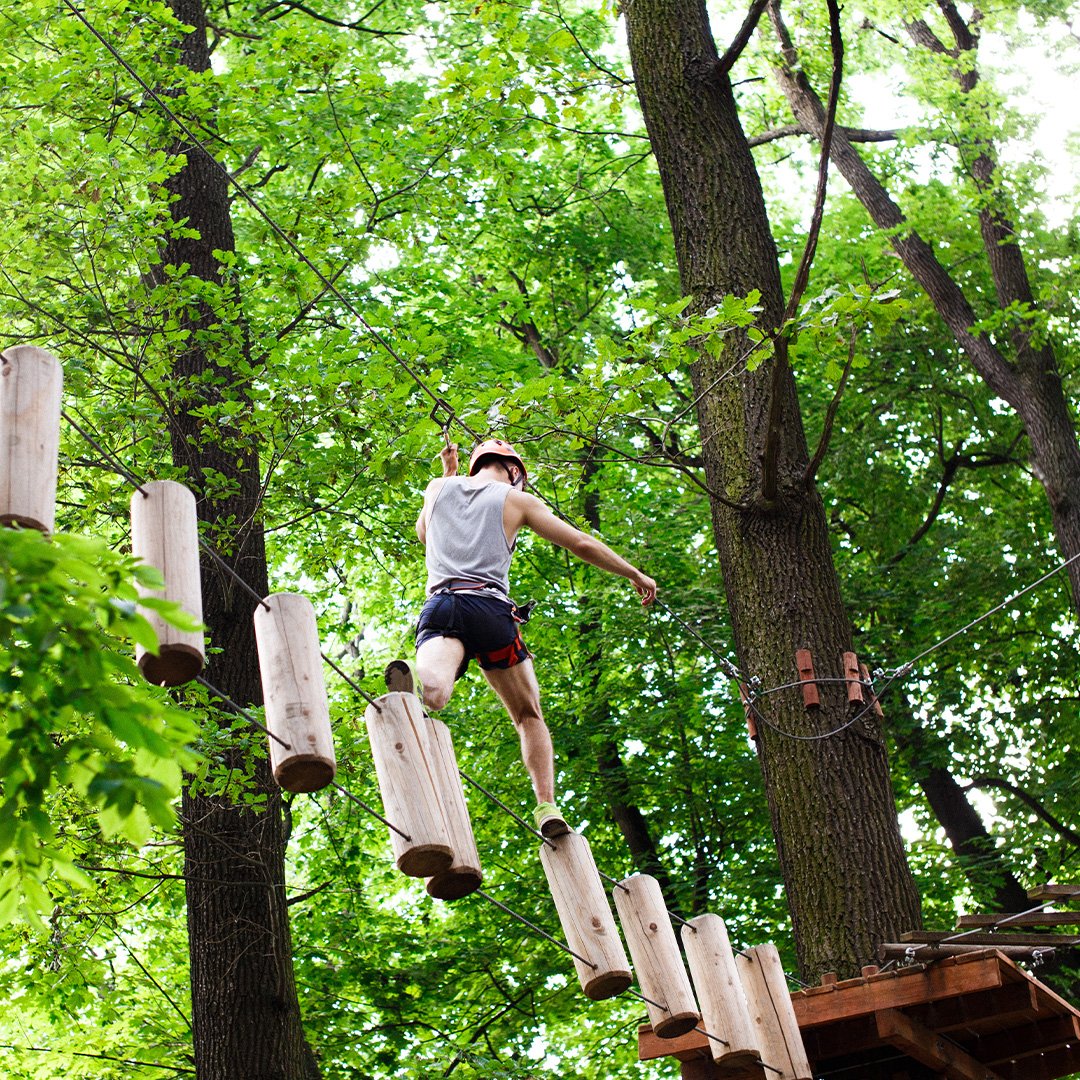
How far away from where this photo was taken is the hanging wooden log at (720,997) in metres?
4.58

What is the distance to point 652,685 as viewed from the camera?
12.7 metres

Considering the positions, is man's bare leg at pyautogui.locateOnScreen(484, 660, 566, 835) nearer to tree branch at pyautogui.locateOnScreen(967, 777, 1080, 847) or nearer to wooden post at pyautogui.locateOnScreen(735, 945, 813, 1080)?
wooden post at pyautogui.locateOnScreen(735, 945, 813, 1080)

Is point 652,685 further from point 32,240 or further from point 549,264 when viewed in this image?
point 32,240

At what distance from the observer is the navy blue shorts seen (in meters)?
4.46

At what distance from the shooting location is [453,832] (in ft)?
11.0

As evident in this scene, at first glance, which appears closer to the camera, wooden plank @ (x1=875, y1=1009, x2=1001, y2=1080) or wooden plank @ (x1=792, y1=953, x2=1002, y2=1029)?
wooden plank @ (x1=792, y1=953, x2=1002, y2=1029)

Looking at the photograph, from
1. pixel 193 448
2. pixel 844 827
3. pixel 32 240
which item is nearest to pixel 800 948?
pixel 844 827

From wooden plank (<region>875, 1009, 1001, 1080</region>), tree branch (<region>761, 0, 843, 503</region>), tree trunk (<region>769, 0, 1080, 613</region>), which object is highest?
tree trunk (<region>769, 0, 1080, 613</region>)

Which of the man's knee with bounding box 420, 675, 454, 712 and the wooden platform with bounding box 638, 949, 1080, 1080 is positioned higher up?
the man's knee with bounding box 420, 675, 454, 712

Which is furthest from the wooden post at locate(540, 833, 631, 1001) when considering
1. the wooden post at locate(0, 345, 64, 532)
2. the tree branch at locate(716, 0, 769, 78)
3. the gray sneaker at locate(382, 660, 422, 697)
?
the tree branch at locate(716, 0, 769, 78)

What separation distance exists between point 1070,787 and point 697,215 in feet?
24.6

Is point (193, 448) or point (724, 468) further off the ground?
point (193, 448)

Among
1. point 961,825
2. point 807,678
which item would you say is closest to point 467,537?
point 807,678

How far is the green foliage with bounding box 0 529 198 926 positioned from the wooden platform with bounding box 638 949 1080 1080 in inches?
119
